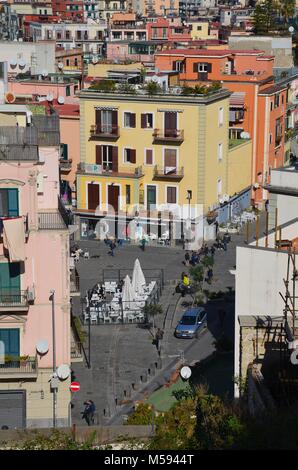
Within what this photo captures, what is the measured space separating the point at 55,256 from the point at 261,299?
21.6 ft

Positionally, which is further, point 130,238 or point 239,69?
point 239,69

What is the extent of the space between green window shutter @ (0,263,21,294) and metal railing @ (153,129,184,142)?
92.2 ft

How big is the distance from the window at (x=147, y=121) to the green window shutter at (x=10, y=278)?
2873 centimetres

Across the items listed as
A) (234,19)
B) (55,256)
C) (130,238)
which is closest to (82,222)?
(130,238)

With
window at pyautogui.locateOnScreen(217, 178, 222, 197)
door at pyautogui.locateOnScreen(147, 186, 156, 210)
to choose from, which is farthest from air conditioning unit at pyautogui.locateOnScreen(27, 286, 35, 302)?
window at pyautogui.locateOnScreen(217, 178, 222, 197)

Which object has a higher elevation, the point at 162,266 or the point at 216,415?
the point at 216,415

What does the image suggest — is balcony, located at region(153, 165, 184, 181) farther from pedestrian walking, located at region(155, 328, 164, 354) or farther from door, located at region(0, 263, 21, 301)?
door, located at region(0, 263, 21, 301)

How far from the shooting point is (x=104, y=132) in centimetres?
5838

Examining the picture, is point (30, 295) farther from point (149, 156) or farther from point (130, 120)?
point (130, 120)

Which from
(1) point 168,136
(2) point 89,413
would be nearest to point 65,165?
(1) point 168,136

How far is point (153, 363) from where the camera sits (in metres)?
37.8

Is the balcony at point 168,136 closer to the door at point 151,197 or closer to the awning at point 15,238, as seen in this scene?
the door at point 151,197

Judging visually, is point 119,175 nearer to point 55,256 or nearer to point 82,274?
point 82,274

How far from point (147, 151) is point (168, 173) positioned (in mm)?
1768
